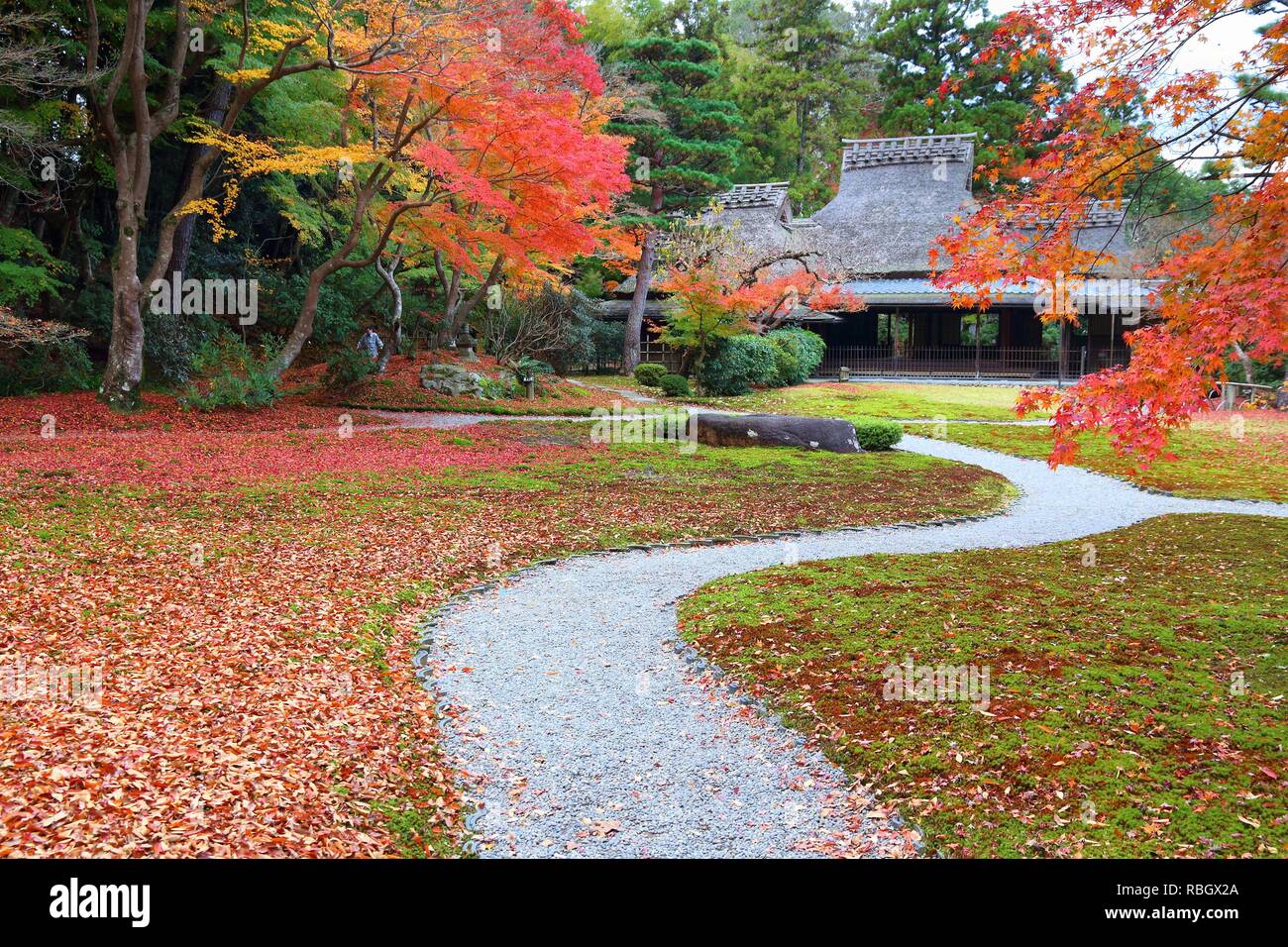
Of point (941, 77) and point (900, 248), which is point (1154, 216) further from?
point (941, 77)

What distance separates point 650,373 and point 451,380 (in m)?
7.36

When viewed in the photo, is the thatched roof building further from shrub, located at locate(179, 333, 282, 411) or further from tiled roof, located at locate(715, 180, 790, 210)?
shrub, located at locate(179, 333, 282, 411)

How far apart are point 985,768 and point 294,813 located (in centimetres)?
324

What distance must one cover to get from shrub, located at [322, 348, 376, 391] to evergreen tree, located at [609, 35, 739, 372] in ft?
33.3

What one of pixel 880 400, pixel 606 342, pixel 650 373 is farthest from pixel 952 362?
pixel 606 342

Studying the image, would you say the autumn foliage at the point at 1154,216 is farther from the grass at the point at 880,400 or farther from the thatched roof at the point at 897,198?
the thatched roof at the point at 897,198

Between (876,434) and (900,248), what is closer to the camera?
(876,434)

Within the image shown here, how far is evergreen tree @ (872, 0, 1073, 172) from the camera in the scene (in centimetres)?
3912

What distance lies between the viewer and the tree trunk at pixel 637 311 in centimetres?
3061

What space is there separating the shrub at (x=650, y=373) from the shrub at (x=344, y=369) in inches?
361

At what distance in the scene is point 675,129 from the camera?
2852 cm

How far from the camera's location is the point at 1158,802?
407 cm

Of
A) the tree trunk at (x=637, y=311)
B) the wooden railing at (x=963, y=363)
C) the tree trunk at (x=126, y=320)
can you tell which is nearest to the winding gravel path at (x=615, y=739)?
the tree trunk at (x=126, y=320)

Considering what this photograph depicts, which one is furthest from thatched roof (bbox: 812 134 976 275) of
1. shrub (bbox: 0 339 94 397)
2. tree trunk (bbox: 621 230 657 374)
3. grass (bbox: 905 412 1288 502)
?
shrub (bbox: 0 339 94 397)
